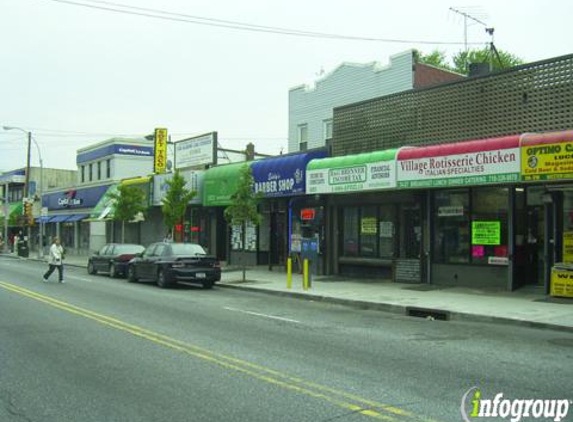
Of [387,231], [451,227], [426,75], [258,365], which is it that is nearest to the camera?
[258,365]

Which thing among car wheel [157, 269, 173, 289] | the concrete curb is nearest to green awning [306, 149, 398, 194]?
the concrete curb

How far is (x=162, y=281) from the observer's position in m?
19.8

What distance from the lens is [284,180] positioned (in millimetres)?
23062

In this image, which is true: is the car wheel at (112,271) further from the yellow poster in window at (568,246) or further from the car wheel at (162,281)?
the yellow poster in window at (568,246)

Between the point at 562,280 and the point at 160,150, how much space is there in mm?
25805

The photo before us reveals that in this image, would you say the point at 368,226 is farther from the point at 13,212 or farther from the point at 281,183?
the point at 13,212

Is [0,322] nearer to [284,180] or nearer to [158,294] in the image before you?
[158,294]

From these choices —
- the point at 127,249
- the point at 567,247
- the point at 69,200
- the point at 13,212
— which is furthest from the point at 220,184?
the point at 13,212

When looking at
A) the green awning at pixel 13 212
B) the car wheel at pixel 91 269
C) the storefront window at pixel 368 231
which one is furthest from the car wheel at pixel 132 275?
the green awning at pixel 13 212

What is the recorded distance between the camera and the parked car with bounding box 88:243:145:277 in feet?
81.0

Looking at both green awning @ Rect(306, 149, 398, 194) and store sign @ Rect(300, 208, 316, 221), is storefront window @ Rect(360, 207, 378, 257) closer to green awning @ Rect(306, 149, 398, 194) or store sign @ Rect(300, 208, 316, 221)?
green awning @ Rect(306, 149, 398, 194)

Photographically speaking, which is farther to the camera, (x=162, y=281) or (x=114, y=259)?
(x=114, y=259)

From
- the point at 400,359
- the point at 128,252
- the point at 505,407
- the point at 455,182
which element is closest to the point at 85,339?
the point at 400,359

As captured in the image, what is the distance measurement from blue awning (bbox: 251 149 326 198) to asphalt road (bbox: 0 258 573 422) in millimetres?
9381
